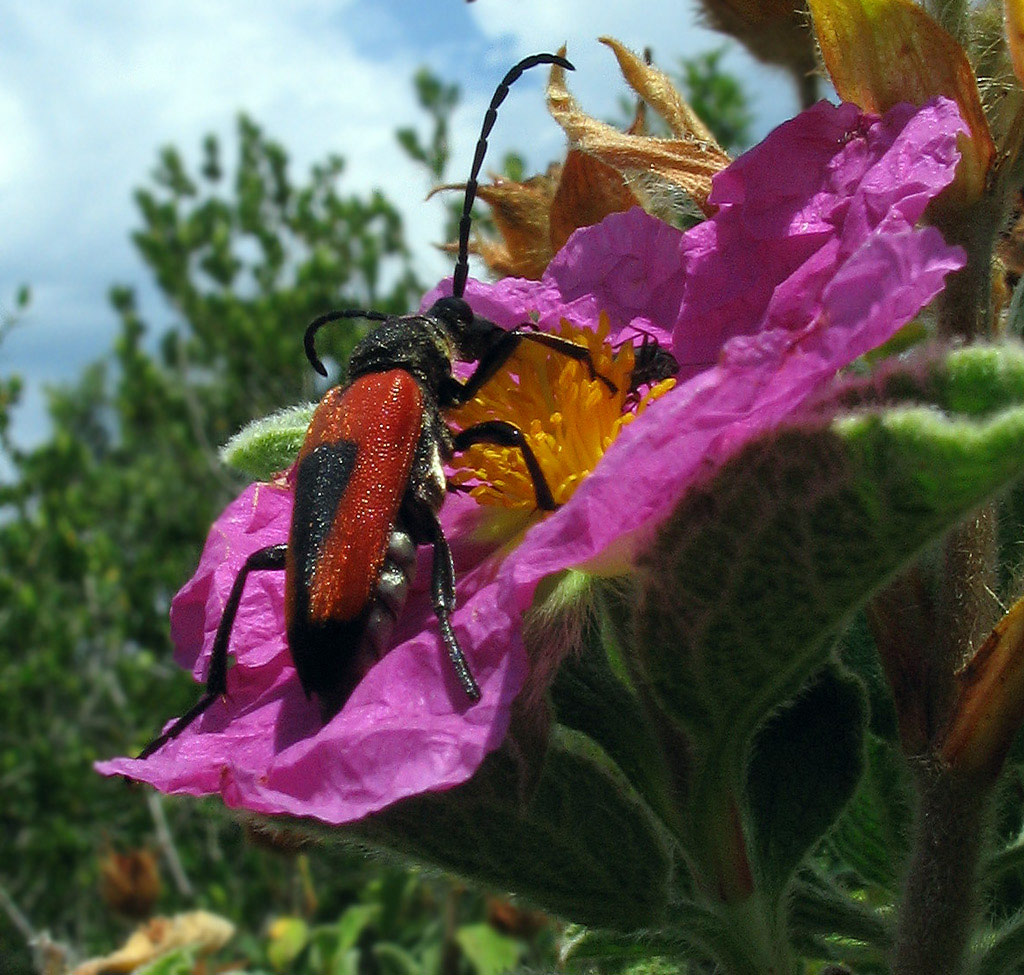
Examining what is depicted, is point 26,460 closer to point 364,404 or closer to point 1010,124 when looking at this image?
point 364,404

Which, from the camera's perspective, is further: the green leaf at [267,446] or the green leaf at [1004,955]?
the green leaf at [267,446]

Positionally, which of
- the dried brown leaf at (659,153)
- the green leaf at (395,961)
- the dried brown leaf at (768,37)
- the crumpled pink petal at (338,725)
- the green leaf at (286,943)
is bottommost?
the green leaf at (395,961)

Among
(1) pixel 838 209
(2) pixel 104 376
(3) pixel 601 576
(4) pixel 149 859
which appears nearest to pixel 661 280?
(1) pixel 838 209

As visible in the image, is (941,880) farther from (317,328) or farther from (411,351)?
(317,328)

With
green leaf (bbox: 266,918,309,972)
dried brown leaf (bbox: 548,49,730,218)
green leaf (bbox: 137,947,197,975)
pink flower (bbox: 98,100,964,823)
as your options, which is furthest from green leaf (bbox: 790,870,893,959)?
green leaf (bbox: 266,918,309,972)

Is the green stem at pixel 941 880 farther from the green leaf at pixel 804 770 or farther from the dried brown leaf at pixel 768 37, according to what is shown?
the dried brown leaf at pixel 768 37

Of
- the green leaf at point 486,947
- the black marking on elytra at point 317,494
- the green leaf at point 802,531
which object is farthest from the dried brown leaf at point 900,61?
the green leaf at point 486,947
